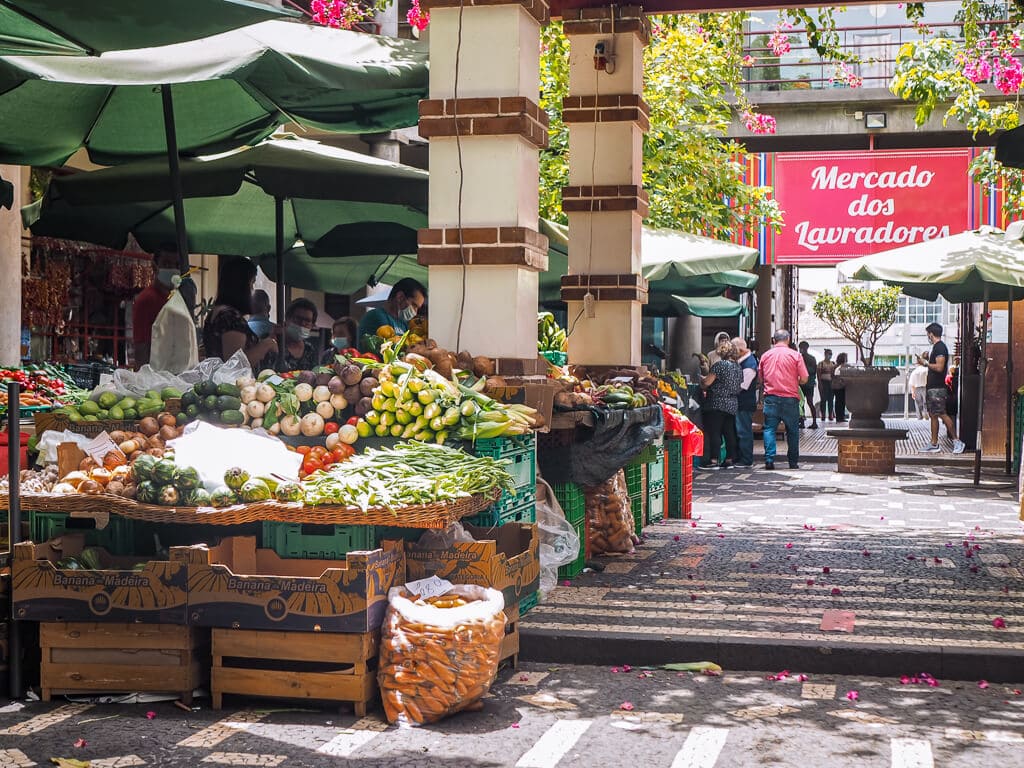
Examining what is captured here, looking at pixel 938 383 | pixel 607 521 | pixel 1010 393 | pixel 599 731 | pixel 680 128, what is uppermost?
pixel 680 128

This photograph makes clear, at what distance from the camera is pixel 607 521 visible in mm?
8609

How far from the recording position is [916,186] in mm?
20531

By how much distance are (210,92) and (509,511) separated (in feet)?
15.3

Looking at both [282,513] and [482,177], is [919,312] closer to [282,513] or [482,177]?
[482,177]

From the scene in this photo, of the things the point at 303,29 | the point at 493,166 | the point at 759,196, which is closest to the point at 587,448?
the point at 493,166

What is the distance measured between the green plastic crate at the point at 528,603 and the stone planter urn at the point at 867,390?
10279mm

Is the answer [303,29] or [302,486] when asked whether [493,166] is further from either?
[302,486]

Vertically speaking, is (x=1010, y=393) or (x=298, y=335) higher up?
(x=298, y=335)

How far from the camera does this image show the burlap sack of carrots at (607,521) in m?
8.59

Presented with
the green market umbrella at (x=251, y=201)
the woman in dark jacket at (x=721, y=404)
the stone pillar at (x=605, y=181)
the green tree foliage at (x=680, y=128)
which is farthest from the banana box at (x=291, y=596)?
the woman in dark jacket at (x=721, y=404)

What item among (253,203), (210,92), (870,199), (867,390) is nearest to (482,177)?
(210,92)

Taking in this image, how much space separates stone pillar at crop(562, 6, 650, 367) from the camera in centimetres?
1001

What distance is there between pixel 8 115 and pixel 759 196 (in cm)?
1225

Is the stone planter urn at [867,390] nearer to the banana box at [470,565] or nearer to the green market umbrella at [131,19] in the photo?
→ the banana box at [470,565]
